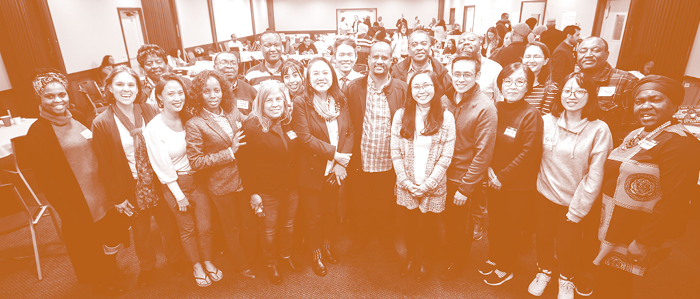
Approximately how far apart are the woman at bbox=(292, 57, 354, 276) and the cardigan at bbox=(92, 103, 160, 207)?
0.97 m

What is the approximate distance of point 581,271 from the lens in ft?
7.38

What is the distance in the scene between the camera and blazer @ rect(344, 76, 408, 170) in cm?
240

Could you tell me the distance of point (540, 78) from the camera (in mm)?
2904

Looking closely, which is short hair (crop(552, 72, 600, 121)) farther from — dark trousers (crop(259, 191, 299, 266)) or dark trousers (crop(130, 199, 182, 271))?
dark trousers (crop(130, 199, 182, 271))

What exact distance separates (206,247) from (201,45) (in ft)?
35.8

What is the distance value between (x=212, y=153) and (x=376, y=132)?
3.50ft

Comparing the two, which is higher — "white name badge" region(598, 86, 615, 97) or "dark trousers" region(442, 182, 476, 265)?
"white name badge" region(598, 86, 615, 97)

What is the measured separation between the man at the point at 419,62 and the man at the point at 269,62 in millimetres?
1129

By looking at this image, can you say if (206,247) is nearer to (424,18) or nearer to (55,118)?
(55,118)

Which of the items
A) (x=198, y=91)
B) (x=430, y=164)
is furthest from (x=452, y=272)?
(x=198, y=91)

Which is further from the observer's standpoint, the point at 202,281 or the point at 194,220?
the point at 202,281

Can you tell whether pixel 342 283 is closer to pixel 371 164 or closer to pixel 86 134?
pixel 371 164

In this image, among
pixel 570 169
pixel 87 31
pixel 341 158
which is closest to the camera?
pixel 570 169

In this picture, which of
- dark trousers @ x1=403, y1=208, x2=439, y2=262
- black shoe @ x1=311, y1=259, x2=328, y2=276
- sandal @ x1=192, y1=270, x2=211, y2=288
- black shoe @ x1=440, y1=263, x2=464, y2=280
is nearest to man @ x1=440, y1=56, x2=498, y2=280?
dark trousers @ x1=403, y1=208, x2=439, y2=262
